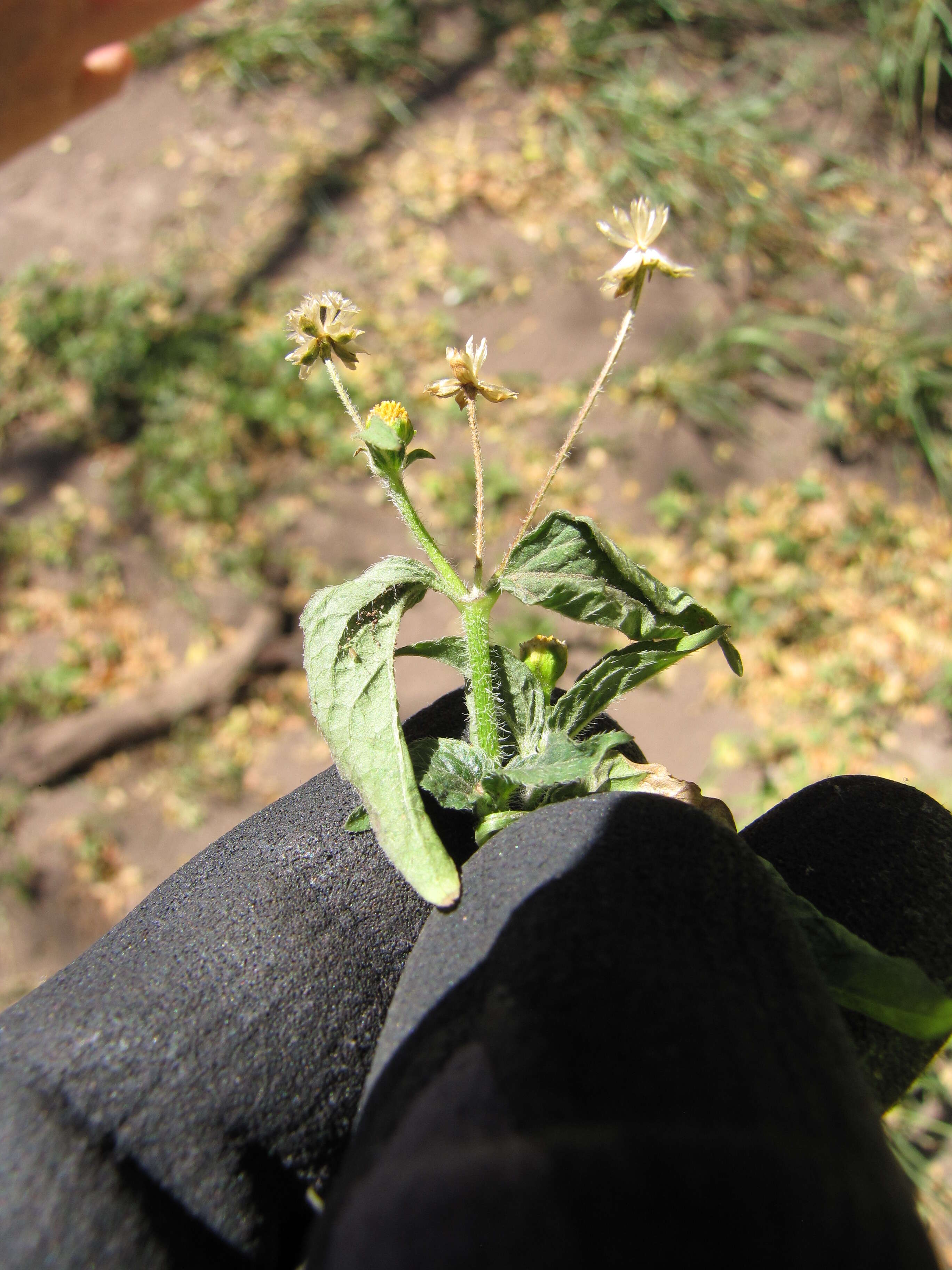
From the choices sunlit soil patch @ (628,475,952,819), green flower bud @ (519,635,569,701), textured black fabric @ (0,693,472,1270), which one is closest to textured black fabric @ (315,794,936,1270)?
textured black fabric @ (0,693,472,1270)

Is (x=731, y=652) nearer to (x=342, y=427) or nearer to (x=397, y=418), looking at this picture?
(x=397, y=418)

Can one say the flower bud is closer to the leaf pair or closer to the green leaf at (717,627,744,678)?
the leaf pair

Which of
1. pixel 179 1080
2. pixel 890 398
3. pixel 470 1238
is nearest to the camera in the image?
pixel 470 1238

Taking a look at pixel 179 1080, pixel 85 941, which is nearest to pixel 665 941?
pixel 179 1080

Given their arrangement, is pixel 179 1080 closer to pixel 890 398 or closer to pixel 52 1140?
pixel 52 1140

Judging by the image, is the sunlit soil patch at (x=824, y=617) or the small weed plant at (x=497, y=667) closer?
the small weed plant at (x=497, y=667)

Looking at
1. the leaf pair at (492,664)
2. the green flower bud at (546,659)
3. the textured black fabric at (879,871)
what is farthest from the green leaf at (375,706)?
the textured black fabric at (879,871)

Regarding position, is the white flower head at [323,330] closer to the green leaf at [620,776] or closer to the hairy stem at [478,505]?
the hairy stem at [478,505]
